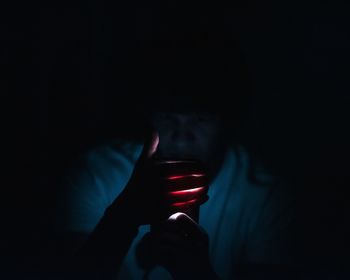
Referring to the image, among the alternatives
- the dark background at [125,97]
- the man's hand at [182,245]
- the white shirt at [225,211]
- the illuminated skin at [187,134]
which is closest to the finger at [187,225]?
the man's hand at [182,245]

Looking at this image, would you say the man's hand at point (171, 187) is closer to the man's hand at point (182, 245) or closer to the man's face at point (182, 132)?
the man's hand at point (182, 245)

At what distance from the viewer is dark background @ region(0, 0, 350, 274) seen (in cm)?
152

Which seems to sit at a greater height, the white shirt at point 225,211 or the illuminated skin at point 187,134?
the illuminated skin at point 187,134

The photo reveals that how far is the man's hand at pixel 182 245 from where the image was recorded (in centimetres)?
89

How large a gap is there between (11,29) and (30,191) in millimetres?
819

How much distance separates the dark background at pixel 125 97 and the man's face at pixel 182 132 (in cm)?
39

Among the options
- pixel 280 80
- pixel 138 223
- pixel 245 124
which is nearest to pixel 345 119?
pixel 280 80

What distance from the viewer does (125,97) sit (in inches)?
65.3

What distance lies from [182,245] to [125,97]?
3.09 ft

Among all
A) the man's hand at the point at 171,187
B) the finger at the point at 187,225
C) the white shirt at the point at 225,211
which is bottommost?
the white shirt at the point at 225,211

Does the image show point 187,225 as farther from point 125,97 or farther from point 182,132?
point 125,97

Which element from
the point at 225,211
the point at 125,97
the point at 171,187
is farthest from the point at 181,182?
the point at 125,97

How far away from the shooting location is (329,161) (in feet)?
5.32

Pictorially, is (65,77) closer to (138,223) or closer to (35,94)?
(35,94)
